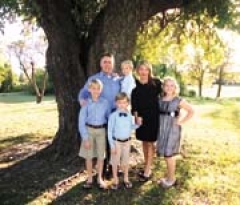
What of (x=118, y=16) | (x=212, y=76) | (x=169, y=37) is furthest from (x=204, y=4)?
(x=212, y=76)

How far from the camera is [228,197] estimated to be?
7.60m

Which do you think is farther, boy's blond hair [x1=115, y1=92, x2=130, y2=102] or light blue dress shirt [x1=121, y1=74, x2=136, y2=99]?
light blue dress shirt [x1=121, y1=74, x2=136, y2=99]

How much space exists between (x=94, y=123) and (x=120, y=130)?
44 cm

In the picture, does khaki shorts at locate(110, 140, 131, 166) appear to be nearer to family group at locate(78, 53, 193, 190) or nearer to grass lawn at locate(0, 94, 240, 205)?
family group at locate(78, 53, 193, 190)

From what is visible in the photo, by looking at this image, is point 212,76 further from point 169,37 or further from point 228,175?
point 228,175

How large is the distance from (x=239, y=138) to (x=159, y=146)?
776cm

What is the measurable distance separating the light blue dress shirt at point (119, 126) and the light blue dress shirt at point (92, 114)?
0.62 ft

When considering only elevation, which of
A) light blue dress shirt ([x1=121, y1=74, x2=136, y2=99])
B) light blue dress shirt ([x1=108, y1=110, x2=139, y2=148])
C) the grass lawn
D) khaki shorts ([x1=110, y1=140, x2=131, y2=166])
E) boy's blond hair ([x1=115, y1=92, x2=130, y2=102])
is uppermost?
light blue dress shirt ([x1=121, y1=74, x2=136, y2=99])

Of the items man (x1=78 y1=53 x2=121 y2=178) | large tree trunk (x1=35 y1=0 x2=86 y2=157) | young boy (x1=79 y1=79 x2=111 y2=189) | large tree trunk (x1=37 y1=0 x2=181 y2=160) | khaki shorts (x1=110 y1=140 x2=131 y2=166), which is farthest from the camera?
large tree trunk (x1=35 y1=0 x2=86 y2=157)

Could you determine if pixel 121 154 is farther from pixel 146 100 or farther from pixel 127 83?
pixel 127 83

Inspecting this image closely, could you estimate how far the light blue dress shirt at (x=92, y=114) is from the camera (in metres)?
7.21

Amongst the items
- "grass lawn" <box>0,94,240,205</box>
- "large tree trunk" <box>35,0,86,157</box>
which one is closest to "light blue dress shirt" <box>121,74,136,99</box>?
"grass lawn" <box>0,94,240,205</box>

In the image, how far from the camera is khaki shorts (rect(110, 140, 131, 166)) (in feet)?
24.0

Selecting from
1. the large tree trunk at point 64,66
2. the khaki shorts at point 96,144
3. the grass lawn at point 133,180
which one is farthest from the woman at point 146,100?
the large tree trunk at point 64,66
